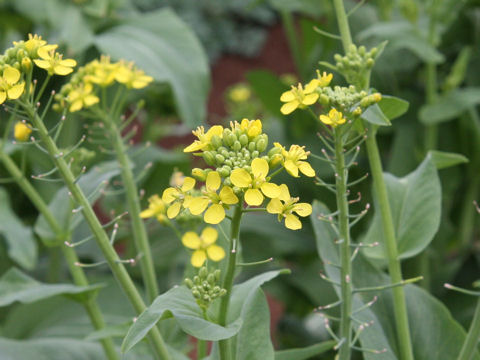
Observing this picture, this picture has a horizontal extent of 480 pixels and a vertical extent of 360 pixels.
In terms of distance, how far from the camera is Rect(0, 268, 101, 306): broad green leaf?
3.03 ft

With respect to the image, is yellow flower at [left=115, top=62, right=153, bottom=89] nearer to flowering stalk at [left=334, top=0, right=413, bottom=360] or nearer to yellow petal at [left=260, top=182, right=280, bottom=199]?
flowering stalk at [left=334, top=0, right=413, bottom=360]

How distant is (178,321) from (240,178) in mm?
178

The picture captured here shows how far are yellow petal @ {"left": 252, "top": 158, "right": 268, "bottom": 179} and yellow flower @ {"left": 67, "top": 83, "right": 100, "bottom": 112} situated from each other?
379 mm

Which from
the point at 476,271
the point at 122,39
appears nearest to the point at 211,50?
the point at 122,39

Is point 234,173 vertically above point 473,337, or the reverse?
point 234,173

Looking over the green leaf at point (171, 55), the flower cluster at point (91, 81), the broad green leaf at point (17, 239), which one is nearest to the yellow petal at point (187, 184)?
the flower cluster at point (91, 81)

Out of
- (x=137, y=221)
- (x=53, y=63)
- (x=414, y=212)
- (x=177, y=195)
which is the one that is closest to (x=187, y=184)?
(x=177, y=195)

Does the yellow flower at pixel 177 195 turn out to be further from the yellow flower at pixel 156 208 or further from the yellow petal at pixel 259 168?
the yellow flower at pixel 156 208

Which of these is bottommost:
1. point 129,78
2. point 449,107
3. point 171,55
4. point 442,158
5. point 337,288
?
point 337,288

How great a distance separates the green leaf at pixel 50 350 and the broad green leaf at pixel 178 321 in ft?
1.31

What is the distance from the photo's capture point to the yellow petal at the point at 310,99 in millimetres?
749

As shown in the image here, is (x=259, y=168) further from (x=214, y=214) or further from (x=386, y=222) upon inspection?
(x=386, y=222)

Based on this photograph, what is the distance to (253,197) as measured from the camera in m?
0.60

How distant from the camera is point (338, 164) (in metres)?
0.75
